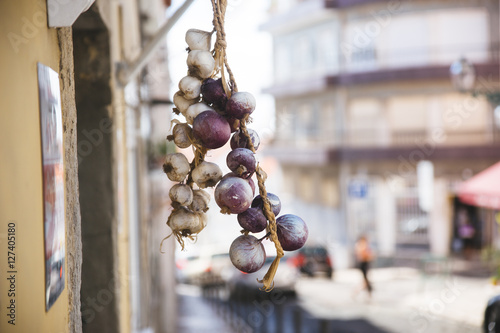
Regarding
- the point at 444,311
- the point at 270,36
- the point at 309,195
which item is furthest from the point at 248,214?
the point at 270,36

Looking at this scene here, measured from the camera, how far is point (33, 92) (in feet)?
6.50

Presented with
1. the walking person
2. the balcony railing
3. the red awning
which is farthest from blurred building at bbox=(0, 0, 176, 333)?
the balcony railing

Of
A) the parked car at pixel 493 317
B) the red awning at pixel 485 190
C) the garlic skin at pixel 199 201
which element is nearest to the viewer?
the garlic skin at pixel 199 201

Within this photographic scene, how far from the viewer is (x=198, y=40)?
227 centimetres

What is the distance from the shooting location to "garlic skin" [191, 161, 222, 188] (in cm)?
219

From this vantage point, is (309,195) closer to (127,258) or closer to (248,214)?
(127,258)

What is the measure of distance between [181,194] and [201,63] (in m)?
0.49

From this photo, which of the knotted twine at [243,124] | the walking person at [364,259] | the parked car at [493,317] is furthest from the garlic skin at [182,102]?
the walking person at [364,259]

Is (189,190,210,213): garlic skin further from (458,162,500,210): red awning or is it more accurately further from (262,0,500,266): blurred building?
(262,0,500,266): blurred building

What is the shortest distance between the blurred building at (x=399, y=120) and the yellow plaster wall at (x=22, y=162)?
2038 cm

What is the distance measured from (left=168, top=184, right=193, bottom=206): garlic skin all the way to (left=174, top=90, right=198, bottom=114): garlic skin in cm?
29

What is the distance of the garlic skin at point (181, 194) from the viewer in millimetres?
2221

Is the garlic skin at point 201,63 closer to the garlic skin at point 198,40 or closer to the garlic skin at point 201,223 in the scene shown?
the garlic skin at point 198,40

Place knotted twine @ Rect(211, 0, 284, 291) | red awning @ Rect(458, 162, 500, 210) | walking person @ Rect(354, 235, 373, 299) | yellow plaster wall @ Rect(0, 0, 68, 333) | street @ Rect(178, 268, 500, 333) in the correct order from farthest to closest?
walking person @ Rect(354, 235, 373, 299), street @ Rect(178, 268, 500, 333), red awning @ Rect(458, 162, 500, 210), knotted twine @ Rect(211, 0, 284, 291), yellow plaster wall @ Rect(0, 0, 68, 333)
